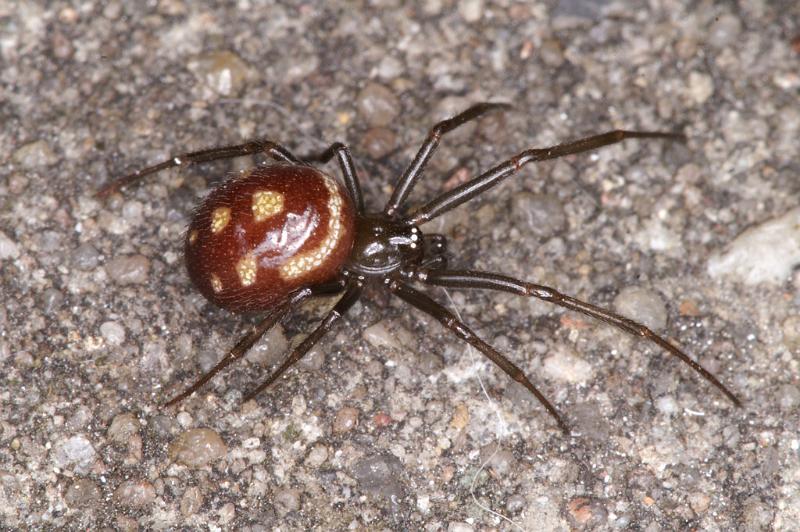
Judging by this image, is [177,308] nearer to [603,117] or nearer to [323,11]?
[323,11]

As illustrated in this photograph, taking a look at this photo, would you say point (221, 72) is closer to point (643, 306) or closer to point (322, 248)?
point (322, 248)

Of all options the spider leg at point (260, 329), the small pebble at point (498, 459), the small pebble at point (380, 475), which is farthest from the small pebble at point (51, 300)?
the small pebble at point (498, 459)

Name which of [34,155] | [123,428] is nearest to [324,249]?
→ [123,428]

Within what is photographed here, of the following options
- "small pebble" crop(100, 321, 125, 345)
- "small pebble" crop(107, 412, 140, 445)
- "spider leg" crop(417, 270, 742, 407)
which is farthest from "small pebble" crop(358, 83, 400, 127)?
"small pebble" crop(107, 412, 140, 445)

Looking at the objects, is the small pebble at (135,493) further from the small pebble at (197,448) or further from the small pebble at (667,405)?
the small pebble at (667,405)

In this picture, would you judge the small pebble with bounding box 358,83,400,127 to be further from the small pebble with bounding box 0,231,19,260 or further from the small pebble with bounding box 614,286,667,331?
the small pebble with bounding box 0,231,19,260

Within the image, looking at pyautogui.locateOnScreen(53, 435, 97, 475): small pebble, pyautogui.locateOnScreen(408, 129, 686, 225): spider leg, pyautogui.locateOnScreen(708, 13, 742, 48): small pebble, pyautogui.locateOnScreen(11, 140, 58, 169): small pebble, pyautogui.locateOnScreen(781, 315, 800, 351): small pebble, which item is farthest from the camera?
pyautogui.locateOnScreen(708, 13, 742, 48): small pebble
